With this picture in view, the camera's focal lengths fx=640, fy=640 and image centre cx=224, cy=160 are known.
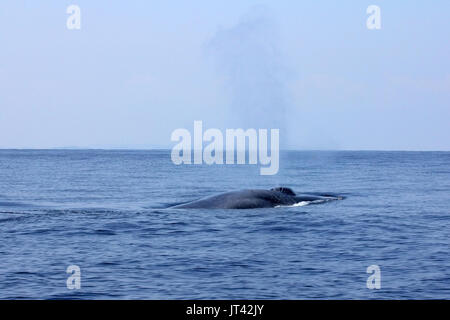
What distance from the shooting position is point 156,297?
17719 mm

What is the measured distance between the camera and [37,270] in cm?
2091

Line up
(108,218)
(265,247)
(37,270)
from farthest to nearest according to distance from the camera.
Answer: (108,218) → (265,247) → (37,270)

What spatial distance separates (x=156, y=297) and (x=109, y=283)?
211 cm

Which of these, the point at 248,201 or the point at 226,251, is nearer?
the point at 226,251

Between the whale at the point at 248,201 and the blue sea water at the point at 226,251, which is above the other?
the whale at the point at 248,201

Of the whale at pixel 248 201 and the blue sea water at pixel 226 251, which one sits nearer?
the blue sea water at pixel 226 251

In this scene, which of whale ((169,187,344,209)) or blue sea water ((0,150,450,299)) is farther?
whale ((169,187,344,209))

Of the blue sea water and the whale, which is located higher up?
the whale

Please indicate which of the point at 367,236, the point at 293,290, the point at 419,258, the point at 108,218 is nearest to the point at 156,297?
the point at 293,290

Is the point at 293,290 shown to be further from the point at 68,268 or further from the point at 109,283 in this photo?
the point at 68,268

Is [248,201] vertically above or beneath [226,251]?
above
